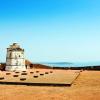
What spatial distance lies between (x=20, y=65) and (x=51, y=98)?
114 ft

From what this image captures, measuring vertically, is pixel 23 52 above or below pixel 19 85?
above

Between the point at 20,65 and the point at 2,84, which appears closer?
the point at 2,84

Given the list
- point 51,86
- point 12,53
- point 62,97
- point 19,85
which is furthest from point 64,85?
point 12,53

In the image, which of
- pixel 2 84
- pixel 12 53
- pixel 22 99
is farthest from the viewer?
pixel 12 53

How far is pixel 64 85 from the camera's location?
19672 millimetres

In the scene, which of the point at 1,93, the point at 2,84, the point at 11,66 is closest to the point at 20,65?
the point at 11,66

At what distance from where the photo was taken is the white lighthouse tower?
47.8 m

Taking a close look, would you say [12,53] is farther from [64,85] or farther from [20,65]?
[64,85]

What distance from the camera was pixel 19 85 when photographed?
20.4m

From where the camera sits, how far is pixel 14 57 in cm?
4788

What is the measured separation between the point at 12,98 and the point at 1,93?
209cm

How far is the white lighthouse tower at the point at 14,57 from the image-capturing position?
47.8 metres

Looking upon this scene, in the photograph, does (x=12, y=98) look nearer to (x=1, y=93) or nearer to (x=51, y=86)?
(x=1, y=93)

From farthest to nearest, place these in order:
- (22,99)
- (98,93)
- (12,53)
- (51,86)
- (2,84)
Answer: (12,53), (2,84), (51,86), (98,93), (22,99)
